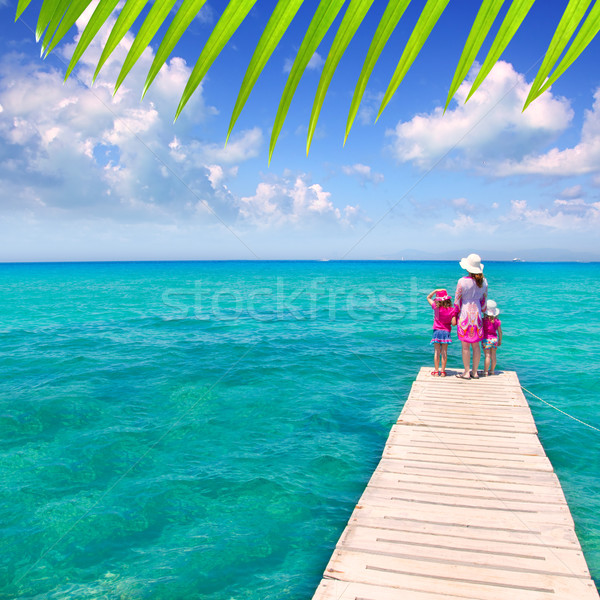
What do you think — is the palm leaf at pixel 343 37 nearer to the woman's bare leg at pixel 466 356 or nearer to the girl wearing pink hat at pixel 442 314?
the girl wearing pink hat at pixel 442 314

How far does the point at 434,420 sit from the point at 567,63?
24.0ft

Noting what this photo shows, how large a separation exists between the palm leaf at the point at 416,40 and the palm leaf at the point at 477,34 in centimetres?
4

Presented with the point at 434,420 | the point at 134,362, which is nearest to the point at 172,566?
the point at 434,420

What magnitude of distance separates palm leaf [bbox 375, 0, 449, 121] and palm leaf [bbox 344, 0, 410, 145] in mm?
27

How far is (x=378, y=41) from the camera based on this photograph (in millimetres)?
457

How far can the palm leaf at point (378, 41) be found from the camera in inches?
17.4

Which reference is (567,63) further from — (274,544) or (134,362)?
(134,362)

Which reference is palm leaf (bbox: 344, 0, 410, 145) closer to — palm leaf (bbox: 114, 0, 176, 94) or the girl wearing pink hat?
palm leaf (bbox: 114, 0, 176, 94)

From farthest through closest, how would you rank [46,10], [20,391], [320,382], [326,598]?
1. [320,382]
2. [20,391]
3. [326,598]
4. [46,10]

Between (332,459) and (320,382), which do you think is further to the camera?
(320,382)

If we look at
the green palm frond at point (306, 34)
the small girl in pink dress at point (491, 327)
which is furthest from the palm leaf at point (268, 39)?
the small girl in pink dress at point (491, 327)

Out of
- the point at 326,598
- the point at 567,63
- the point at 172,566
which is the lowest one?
the point at 172,566

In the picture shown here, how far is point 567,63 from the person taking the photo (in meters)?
0.49

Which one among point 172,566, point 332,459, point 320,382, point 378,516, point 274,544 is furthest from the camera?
point 320,382
